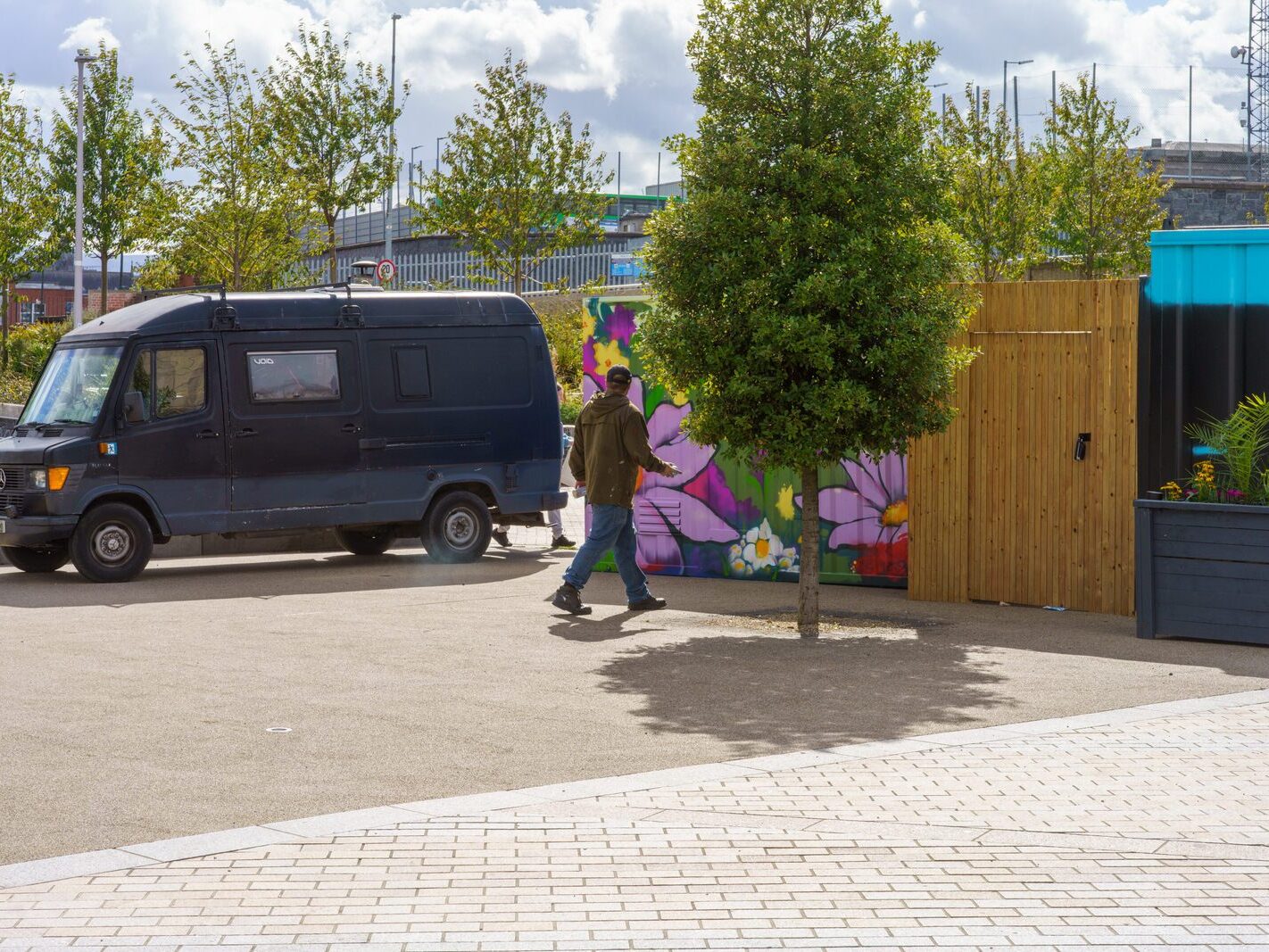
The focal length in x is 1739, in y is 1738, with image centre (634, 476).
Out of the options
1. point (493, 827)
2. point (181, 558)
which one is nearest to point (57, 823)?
point (493, 827)

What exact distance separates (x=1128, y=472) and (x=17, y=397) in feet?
73.3

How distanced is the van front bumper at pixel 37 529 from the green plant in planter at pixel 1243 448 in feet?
30.1

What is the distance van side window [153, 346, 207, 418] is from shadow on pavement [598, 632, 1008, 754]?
6.21 meters

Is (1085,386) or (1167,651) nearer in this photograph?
(1167,651)

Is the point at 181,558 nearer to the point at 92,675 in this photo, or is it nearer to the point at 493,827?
the point at 92,675

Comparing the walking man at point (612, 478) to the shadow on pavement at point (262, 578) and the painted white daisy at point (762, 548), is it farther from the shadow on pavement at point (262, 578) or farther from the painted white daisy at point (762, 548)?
the shadow on pavement at point (262, 578)

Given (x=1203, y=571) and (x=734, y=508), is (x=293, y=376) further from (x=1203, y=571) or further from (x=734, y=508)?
(x=1203, y=571)

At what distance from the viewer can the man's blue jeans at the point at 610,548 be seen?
1258 cm

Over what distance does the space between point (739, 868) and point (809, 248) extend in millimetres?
6322

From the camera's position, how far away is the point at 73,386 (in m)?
15.4

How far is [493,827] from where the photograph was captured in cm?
615

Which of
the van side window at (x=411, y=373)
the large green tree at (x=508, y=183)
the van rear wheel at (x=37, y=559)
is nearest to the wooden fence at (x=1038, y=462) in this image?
the van side window at (x=411, y=373)

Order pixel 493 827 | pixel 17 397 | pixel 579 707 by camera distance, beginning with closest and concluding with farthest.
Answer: pixel 493 827 < pixel 579 707 < pixel 17 397

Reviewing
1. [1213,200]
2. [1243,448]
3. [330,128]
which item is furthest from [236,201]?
[1213,200]
